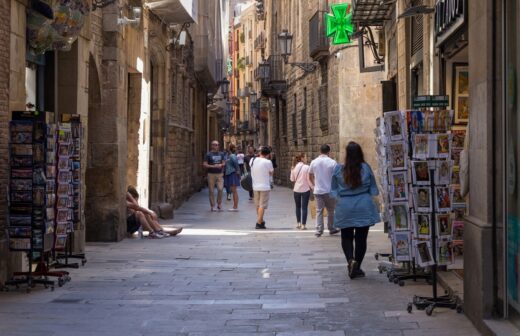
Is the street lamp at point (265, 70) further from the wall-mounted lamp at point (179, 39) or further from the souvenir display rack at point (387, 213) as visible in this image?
the souvenir display rack at point (387, 213)

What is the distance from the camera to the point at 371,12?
18.2 m

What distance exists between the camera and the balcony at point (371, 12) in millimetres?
17188

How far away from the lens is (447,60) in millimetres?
11656

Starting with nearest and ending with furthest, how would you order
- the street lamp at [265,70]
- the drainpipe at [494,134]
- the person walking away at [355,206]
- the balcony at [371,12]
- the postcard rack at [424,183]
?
the drainpipe at [494,134]
the postcard rack at [424,183]
the person walking away at [355,206]
the balcony at [371,12]
the street lamp at [265,70]

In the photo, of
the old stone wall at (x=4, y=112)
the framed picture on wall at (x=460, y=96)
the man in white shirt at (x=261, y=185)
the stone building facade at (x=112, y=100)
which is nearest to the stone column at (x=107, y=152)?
the stone building facade at (x=112, y=100)

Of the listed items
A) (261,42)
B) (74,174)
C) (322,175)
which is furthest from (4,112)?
(261,42)

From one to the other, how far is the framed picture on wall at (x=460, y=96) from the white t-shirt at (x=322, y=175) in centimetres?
489

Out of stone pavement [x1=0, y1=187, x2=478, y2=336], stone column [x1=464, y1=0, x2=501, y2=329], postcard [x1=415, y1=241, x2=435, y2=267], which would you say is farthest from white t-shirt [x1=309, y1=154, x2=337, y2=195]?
stone column [x1=464, y1=0, x2=501, y2=329]

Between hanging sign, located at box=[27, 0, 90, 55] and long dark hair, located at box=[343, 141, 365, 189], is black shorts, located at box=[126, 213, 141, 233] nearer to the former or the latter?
hanging sign, located at box=[27, 0, 90, 55]

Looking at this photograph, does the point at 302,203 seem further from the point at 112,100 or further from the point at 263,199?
the point at 112,100

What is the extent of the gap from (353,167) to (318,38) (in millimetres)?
17090

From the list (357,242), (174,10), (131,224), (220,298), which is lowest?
(220,298)

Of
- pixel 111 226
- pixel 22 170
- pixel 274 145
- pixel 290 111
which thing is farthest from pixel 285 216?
pixel 274 145

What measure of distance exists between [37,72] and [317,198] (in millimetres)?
5960
